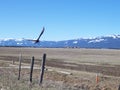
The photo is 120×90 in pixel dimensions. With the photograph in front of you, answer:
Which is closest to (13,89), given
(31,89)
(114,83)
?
(31,89)

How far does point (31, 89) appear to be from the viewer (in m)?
17.4

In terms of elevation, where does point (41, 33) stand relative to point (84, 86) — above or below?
above

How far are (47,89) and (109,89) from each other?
9603 millimetres

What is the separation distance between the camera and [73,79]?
105 ft

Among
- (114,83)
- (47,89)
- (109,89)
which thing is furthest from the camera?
(114,83)

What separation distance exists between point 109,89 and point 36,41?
14.9 meters

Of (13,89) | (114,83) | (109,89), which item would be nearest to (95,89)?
(109,89)

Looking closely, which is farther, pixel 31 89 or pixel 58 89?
pixel 58 89

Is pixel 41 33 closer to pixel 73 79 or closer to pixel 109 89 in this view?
pixel 109 89

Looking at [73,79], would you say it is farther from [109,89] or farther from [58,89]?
[58,89]

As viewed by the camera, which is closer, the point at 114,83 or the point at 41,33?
the point at 41,33

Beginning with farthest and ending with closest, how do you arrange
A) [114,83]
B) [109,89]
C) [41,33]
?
[114,83] → [109,89] → [41,33]

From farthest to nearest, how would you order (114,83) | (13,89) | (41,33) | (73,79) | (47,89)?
(73,79)
(114,83)
(47,89)
(13,89)
(41,33)

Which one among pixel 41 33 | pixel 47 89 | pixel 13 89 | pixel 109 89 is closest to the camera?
pixel 41 33
